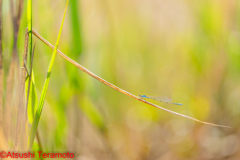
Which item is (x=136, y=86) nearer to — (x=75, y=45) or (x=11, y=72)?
(x=75, y=45)

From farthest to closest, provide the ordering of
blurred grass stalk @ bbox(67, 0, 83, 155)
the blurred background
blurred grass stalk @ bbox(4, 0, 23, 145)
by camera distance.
Answer: the blurred background
blurred grass stalk @ bbox(67, 0, 83, 155)
blurred grass stalk @ bbox(4, 0, 23, 145)

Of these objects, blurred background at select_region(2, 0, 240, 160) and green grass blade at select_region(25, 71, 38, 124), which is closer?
green grass blade at select_region(25, 71, 38, 124)

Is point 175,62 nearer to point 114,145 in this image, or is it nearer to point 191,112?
point 191,112

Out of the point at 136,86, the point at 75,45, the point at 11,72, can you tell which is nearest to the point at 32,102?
the point at 11,72

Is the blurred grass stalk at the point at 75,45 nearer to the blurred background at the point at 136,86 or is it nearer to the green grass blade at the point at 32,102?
the blurred background at the point at 136,86

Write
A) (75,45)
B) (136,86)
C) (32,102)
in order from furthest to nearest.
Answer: (136,86)
(75,45)
(32,102)

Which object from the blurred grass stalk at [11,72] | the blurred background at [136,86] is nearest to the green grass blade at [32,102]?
the blurred grass stalk at [11,72]

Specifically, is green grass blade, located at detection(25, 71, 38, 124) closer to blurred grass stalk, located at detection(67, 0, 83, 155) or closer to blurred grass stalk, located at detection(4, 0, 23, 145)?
blurred grass stalk, located at detection(4, 0, 23, 145)

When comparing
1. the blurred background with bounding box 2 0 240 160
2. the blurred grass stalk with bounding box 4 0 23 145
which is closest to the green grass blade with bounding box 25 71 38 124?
the blurred grass stalk with bounding box 4 0 23 145

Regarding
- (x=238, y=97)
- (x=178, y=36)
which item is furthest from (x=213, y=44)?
(x=178, y=36)
